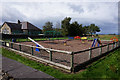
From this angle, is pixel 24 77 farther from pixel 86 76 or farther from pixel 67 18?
pixel 67 18

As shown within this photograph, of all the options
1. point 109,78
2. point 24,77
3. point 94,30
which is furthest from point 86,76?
point 94,30

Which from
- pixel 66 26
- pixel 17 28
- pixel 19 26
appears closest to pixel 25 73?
pixel 17 28

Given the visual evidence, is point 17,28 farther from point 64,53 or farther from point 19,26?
point 64,53

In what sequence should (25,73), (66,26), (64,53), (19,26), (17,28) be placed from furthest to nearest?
(66,26)
(19,26)
(17,28)
(64,53)
(25,73)

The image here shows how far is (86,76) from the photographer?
3480 mm

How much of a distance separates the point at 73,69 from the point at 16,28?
146 ft

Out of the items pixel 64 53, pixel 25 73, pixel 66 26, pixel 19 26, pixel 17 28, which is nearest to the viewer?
pixel 25 73

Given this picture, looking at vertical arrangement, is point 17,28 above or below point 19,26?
below

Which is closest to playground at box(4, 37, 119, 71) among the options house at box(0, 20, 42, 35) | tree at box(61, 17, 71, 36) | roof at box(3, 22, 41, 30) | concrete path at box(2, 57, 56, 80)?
concrete path at box(2, 57, 56, 80)

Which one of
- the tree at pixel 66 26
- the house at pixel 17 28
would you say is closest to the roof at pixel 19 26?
the house at pixel 17 28

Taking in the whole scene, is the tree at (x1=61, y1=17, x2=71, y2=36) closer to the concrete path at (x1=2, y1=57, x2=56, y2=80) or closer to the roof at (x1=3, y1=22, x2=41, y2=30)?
the roof at (x1=3, y1=22, x2=41, y2=30)

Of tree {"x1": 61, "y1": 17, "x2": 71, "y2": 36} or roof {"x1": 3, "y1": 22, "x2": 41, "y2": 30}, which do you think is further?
tree {"x1": 61, "y1": 17, "x2": 71, "y2": 36}

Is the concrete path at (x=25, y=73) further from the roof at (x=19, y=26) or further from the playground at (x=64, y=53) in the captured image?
the roof at (x=19, y=26)

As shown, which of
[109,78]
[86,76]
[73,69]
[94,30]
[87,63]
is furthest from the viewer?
[94,30]
